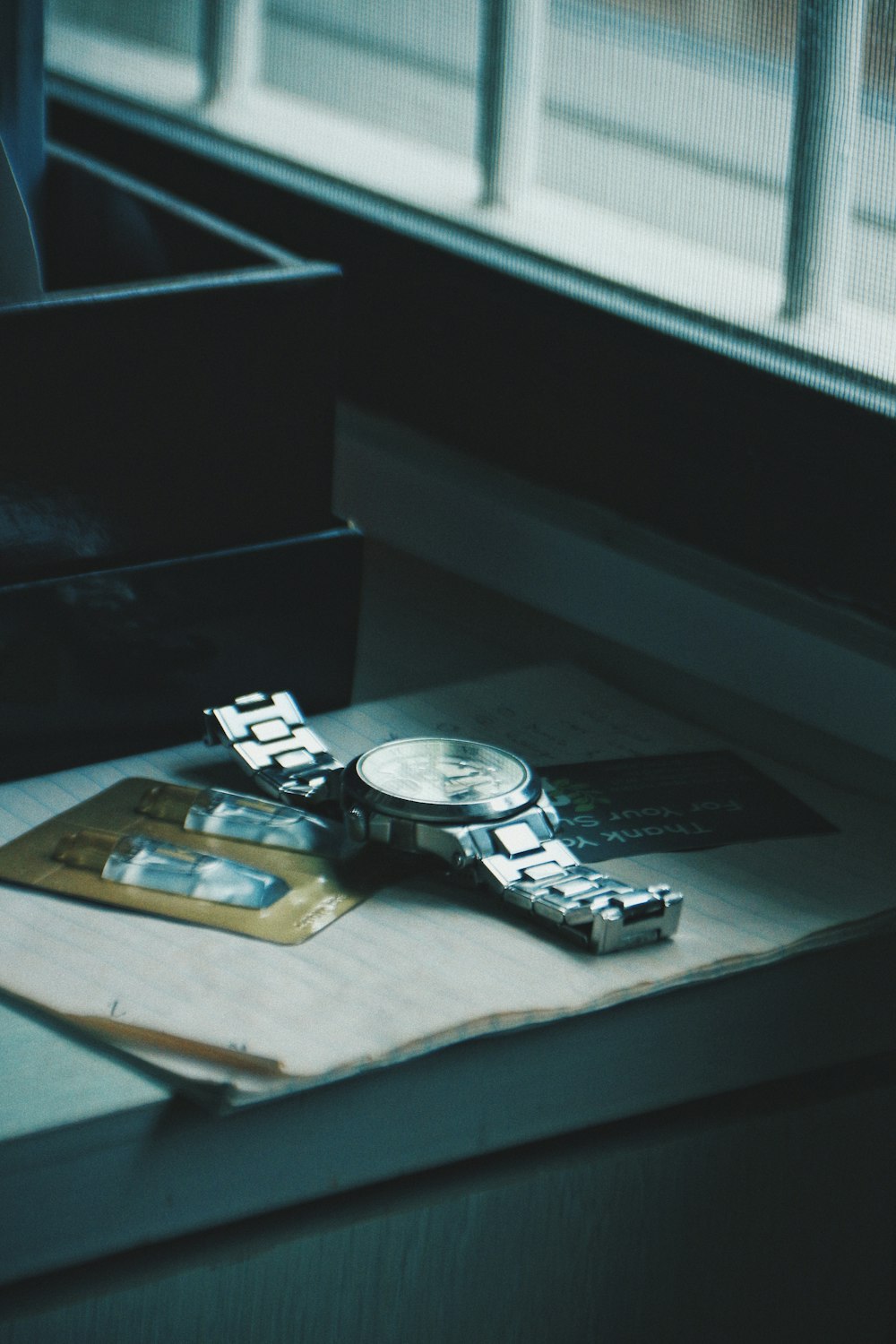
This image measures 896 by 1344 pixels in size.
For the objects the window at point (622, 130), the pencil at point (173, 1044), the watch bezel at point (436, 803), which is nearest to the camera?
the pencil at point (173, 1044)

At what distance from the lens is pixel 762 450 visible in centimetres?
80

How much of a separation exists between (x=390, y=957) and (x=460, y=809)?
0.07 meters

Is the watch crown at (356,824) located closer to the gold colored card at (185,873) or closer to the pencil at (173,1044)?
the gold colored card at (185,873)

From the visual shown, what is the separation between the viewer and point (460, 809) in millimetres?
636

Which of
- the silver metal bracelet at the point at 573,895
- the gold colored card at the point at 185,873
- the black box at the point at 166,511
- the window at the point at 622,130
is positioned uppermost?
the window at the point at 622,130

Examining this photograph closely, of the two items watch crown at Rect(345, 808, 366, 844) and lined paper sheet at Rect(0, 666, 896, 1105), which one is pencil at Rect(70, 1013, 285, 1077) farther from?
watch crown at Rect(345, 808, 366, 844)

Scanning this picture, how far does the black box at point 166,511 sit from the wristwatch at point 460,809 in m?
0.04

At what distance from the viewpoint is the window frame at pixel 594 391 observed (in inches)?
30.4

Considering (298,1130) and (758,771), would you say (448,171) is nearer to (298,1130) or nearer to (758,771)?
(758,771)

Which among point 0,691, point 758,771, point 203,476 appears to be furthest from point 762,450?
point 0,691

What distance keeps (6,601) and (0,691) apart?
4 centimetres

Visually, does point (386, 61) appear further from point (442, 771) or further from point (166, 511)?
point (442, 771)

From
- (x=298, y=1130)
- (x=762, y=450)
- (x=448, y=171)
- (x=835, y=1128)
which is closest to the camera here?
(x=298, y=1130)

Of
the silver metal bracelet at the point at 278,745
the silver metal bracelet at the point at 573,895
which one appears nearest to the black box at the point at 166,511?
the silver metal bracelet at the point at 278,745
